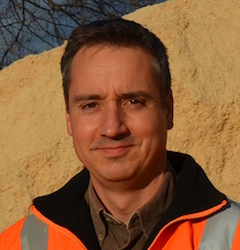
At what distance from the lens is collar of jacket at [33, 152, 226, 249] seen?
198 cm

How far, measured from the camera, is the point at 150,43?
207cm

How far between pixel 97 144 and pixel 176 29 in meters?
2.57

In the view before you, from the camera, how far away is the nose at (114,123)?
194cm

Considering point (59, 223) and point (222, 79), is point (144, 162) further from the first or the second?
point (222, 79)

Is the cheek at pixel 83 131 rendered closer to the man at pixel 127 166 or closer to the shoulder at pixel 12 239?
the man at pixel 127 166

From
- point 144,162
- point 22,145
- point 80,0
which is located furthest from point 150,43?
point 80,0

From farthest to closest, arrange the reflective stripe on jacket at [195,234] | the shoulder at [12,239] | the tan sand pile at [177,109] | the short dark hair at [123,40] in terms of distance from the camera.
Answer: the tan sand pile at [177,109]
the shoulder at [12,239]
the short dark hair at [123,40]
the reflective stripe on jacket at [195,234]

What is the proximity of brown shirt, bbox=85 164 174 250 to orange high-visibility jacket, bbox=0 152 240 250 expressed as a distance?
32 millimetres

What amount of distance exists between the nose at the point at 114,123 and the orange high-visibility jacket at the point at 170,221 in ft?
0.89

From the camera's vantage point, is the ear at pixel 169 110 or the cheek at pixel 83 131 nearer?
the cheek at pixel 83 131

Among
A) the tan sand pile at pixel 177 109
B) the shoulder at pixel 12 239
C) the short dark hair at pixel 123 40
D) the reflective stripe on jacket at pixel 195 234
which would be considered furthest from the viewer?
the tan sand pile at pixel 177 109

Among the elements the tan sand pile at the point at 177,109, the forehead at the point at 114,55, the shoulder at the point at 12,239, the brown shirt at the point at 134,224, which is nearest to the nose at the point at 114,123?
the forehead at the point at 114,55

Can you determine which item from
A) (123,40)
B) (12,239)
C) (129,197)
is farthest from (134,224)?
(123,40)

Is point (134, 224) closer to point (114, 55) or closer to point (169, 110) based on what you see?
point (169, 110)
